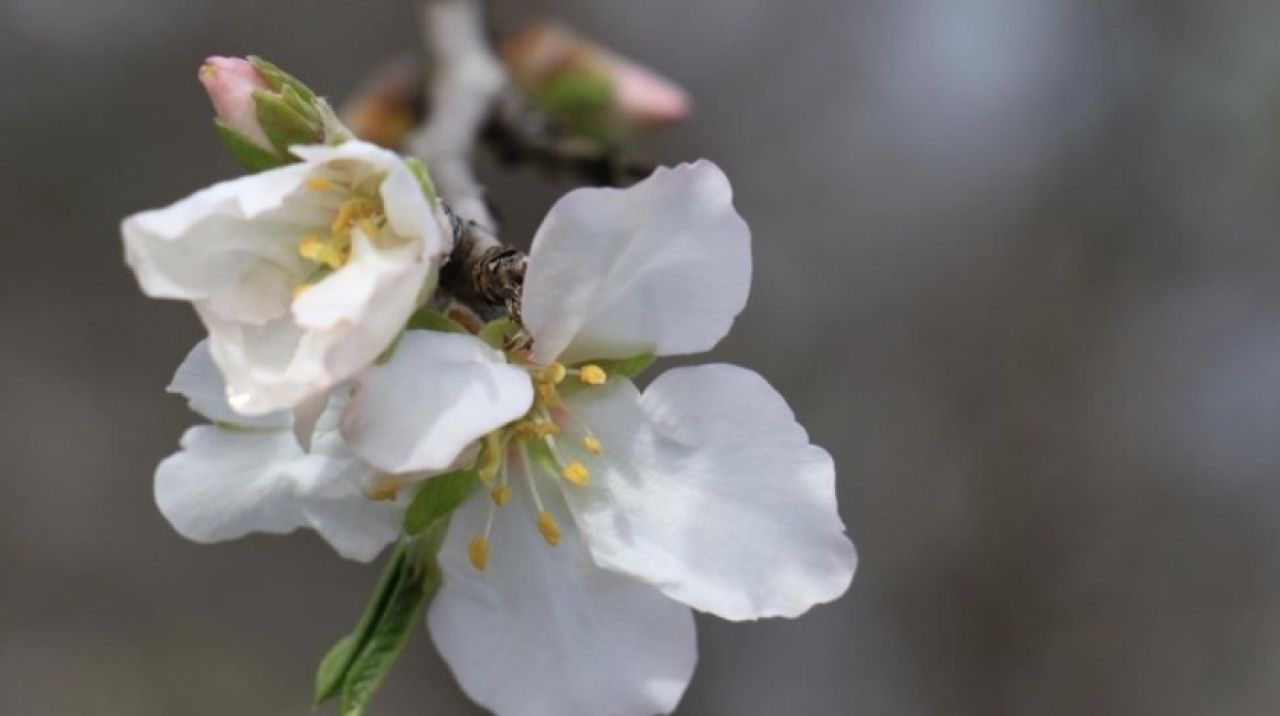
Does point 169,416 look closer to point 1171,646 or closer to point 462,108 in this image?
point 462,108

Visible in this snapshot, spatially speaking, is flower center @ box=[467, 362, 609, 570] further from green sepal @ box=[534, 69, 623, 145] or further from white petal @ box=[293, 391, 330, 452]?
green sepal @ box=[534, 69, 623, 145]

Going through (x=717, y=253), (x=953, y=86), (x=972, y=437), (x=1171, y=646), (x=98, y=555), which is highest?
(x=717, y=253)

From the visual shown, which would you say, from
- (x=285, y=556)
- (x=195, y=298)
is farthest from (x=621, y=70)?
(x=285, y=556)

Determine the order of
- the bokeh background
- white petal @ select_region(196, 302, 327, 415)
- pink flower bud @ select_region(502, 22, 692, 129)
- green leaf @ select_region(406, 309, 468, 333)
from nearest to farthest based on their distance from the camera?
white petal @ select_region(196, 302, 327, 415) < green leaf @ select_region(406, 309, 468, 333) < pink flower bud @ select_region(502, 22, 692, 129) < the bokeh background

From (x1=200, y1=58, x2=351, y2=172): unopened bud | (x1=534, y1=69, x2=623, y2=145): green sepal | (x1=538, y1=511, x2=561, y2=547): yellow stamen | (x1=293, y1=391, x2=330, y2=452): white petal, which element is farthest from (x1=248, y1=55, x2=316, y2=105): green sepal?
(x1=534, y1=69, x2=623, y2=145): green sepal

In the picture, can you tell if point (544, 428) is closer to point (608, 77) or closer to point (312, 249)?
point (312, 249)

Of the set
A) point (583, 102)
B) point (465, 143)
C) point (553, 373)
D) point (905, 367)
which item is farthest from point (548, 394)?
point (905, 367)

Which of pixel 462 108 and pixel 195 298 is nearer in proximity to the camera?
pixel 195 298
